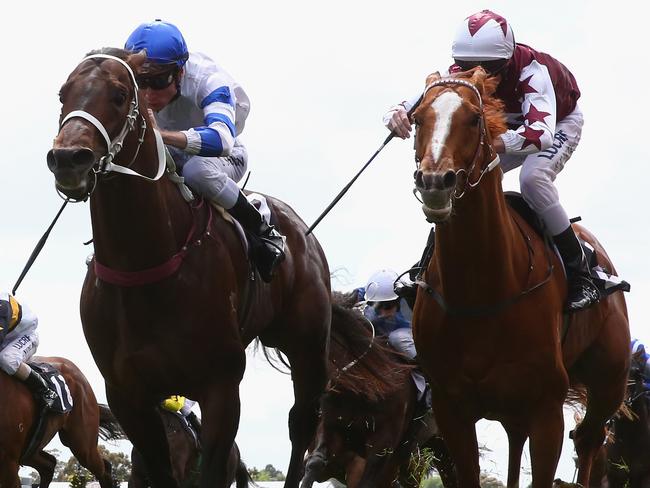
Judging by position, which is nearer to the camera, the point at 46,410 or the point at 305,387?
the point at 305,387

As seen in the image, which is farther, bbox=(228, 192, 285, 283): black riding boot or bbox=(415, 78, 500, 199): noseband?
bbox=(228, 192, 285, 283): black riding boot

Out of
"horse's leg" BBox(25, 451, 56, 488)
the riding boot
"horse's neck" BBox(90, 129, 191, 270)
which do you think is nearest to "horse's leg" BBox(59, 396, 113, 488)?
"horse's leg" BBox(25, 451, 56, 488)

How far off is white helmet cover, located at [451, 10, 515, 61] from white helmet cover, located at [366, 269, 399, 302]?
4995 millimetres

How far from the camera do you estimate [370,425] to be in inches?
458

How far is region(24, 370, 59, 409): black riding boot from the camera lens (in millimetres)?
13750

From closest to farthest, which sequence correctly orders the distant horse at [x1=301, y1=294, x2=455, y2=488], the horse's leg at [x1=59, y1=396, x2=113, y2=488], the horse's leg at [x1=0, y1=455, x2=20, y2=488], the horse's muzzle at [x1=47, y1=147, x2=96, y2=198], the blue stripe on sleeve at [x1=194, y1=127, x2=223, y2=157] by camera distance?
1. the horse's muzzle at [x1=47, y1=147, x2=96, y2=198]
2. the blue stripe on sleeve at [x1=194, y1=127, x2=223, y2=157]
3. the distant horse at [x1=301, y1=294, x2=455, y2=488]
4. the horse's leg at [x1=0, y1=455, x2=20, y2=488]
5. the horse's leg at [x1=59, y1=396, x2=113, y2=488]

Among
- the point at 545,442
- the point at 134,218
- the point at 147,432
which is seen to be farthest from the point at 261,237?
the point at 545,442

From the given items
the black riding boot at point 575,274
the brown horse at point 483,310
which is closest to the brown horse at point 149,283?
the brown horse at point 483,310

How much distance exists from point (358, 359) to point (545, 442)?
11.9 ft

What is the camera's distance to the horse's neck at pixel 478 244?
7.12 metres

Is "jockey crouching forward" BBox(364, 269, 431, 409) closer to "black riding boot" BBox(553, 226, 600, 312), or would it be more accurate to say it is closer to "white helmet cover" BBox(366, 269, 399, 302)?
"white helmet cover" BBox(366, 269, 399, 302)

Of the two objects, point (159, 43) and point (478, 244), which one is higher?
point (159, 43)

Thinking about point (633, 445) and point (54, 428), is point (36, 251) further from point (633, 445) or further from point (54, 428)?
point (633, 445)

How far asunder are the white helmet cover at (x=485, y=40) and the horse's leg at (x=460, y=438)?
187 centimetres
